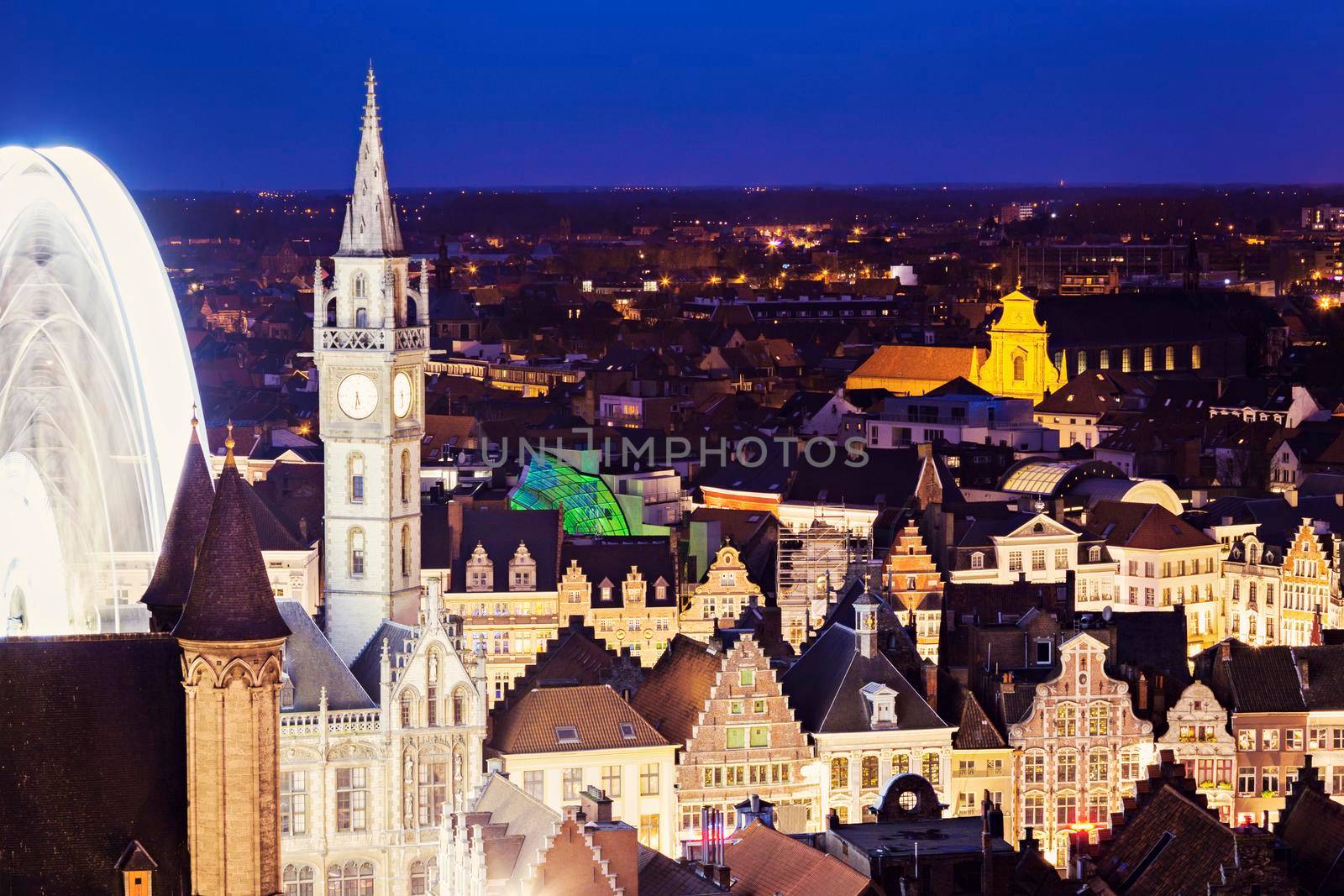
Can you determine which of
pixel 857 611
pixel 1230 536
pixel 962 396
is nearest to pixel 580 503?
pixel 1230 536

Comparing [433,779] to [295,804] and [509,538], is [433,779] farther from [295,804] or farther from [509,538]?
[509,538]

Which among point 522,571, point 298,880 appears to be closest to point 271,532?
point 522,571

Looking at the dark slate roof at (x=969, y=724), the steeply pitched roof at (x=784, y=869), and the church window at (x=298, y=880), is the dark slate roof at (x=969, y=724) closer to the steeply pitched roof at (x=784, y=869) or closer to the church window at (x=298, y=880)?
the steeply pitched roof at (x=784, y=869)

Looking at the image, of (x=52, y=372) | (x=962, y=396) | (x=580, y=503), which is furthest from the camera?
(x=962, y=396)

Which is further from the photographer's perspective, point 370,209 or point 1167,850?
point 370,209

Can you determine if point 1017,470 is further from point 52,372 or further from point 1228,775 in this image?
point 52,372
